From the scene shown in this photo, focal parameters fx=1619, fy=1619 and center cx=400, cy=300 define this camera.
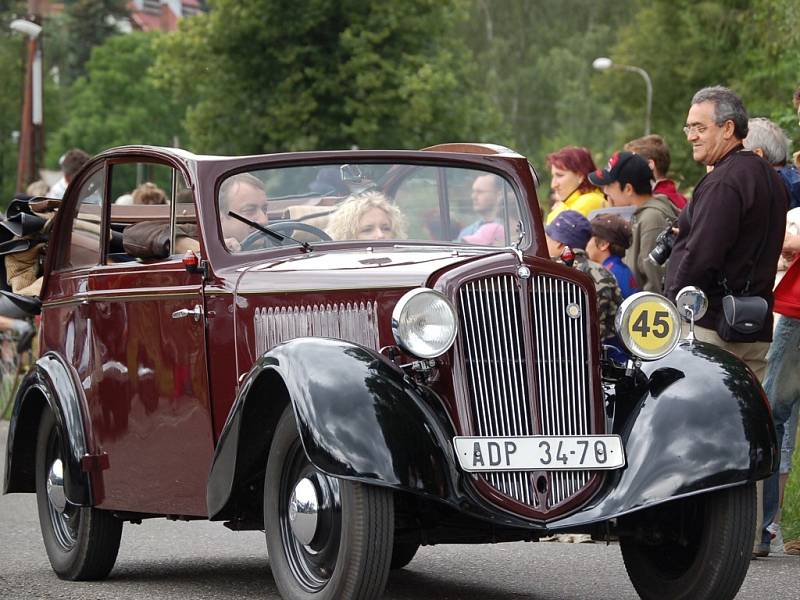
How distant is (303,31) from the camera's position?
1758 inches

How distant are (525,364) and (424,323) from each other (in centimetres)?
41

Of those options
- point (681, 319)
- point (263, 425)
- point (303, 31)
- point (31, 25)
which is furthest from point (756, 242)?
point (303, 31)

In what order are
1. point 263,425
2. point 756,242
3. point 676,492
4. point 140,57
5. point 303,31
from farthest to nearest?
point 140,57 < point 303,31 < point 756,242 < point 263,425 < point 676,492

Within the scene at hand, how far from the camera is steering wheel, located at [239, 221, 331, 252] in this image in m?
6.57

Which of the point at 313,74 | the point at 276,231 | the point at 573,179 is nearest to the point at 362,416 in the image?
the point at 276,231

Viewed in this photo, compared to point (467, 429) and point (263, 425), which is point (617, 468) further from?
point (263, 425)

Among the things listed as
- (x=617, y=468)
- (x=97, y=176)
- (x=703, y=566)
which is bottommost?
(x=703, y=566)

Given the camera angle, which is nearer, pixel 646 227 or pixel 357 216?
pixel 357 216

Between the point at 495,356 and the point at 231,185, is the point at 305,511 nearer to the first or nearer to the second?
the point at 495,356

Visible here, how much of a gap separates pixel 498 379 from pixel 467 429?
22cm

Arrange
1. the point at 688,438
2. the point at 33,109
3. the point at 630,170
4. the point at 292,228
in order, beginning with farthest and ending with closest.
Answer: the point at 33,109, the point at 630,170, the point at 292,228, the point at 688,438

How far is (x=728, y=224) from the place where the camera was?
7148 mm

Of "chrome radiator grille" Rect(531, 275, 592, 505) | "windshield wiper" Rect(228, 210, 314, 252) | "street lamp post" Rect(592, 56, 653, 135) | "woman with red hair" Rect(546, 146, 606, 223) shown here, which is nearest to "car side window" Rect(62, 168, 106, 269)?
"windshield wiper" Rect(228, 210, 314, 252)

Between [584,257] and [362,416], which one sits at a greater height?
[584,257]
